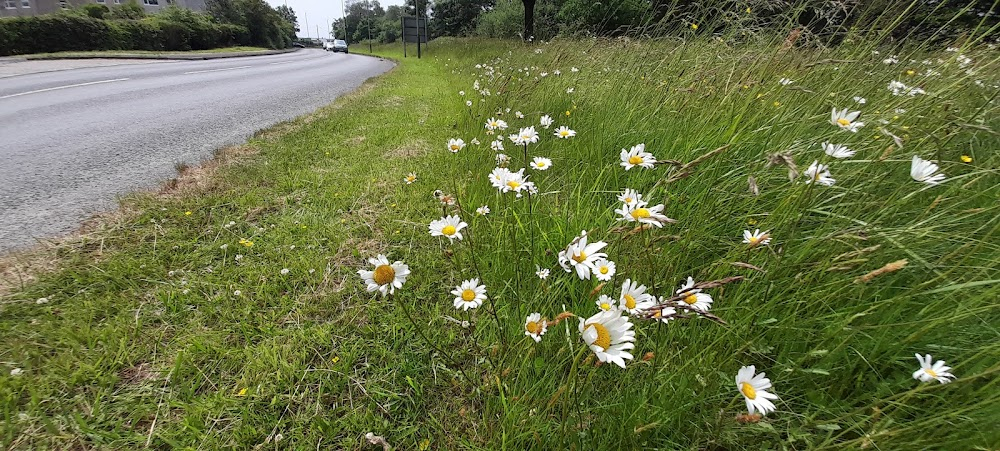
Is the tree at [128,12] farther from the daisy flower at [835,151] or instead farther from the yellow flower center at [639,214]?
the daisy flower at [835,151]

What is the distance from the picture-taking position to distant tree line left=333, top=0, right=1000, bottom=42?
6.33ft

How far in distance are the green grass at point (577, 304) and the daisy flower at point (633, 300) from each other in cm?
8

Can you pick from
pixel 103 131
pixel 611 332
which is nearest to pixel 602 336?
pixel 611 332

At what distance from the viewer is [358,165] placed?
3.37 metres

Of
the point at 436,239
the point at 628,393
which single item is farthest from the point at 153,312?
the point at 628,393

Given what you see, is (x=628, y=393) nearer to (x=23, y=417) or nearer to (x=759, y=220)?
(x=759, y=220)

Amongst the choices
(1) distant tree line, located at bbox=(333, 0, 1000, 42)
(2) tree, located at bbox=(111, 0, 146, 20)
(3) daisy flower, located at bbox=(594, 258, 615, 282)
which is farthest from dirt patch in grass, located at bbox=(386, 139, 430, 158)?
(2) tree, located at bbox=(111, 0, 146, 20)

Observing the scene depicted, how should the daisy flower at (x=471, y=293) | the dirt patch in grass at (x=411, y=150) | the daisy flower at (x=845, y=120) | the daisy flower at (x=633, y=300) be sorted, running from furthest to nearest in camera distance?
the dirt patch in grass at (x=411, y=150)
the daisy flower at (x=845, y=120)
the daisy flower at (x=471, y=293)
the daisy flower at (x=633, y=300)

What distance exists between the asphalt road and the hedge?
9.01m

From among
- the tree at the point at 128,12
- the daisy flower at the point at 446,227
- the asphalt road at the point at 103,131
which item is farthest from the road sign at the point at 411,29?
the daisy flower at the point at 446,227

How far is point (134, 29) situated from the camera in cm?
1936

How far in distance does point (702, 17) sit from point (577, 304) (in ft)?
7.35

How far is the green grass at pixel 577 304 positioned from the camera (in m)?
1.11

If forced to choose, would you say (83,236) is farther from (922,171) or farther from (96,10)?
(96,10)
